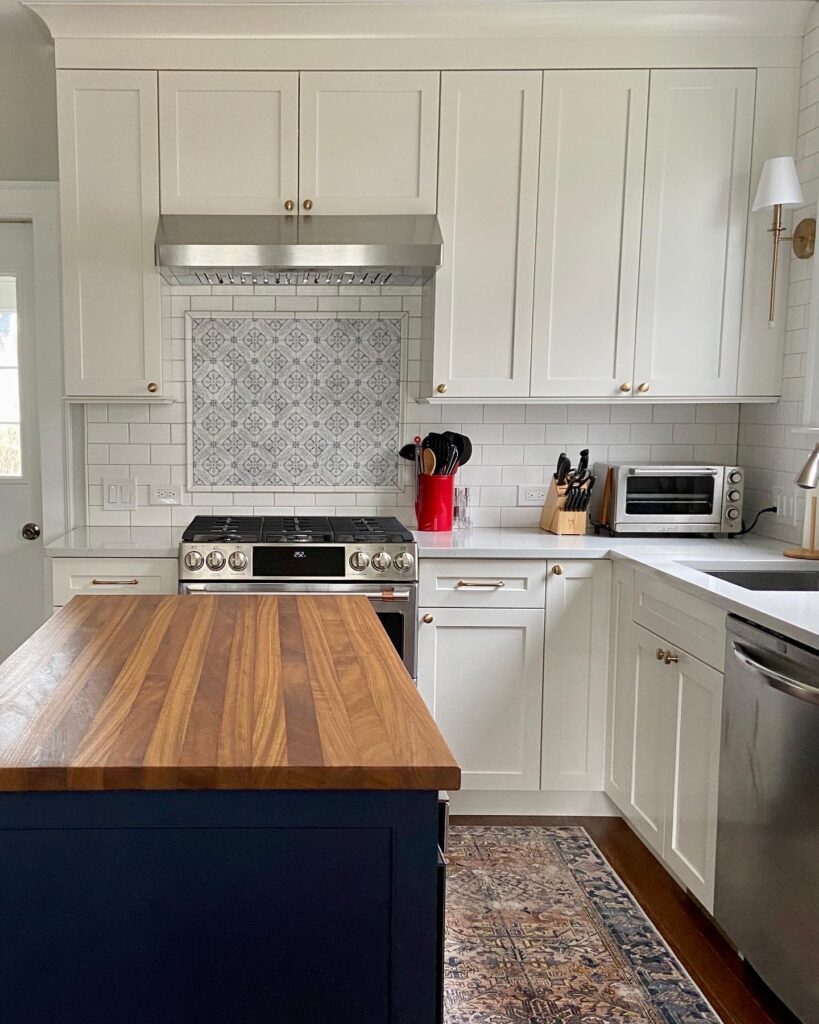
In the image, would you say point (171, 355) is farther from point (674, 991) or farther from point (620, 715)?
point (674, 991)

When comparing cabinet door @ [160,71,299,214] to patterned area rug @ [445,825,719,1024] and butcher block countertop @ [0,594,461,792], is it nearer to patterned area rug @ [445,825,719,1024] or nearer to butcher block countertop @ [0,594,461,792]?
butcher block countertop @ [0,594,461,792]

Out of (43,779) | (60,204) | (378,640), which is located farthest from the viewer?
(60,204)

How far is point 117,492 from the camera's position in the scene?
387 cm

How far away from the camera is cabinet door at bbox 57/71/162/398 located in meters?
3.40

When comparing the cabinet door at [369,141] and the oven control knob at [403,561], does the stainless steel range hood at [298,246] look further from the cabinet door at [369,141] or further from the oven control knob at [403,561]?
the oven control knob at [403,561]

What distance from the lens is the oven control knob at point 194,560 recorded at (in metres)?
3.24

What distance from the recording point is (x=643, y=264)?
3496 millimetres

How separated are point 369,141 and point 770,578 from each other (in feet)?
6.75

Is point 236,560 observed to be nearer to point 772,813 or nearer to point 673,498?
point 673,498

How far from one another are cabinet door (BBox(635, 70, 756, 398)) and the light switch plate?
6.69ft

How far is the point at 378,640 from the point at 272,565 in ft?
4.38

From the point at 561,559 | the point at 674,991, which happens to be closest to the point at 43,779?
the point at 674,991

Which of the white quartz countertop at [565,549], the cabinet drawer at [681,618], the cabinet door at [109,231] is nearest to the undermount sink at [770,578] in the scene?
the white quartz countertop at [565,549]

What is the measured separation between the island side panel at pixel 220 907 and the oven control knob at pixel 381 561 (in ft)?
6.51
